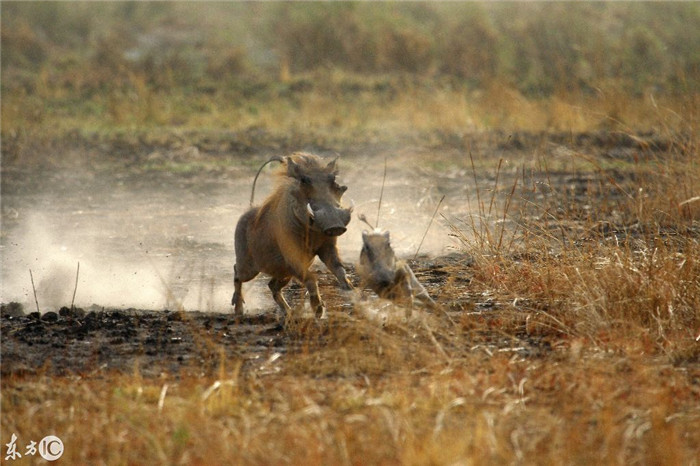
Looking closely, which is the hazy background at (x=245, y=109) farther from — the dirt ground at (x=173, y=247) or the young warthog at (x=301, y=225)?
the young warthog at (x=301, y=225)

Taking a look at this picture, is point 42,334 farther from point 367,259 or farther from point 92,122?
point 92,122

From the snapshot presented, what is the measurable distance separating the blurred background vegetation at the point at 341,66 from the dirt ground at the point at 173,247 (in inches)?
56.0

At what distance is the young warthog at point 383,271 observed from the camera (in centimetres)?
486

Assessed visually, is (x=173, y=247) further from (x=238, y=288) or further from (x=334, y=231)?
(x=334, y=231)

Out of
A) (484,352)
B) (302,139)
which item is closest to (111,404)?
(484,352)

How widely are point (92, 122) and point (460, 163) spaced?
5.07 m

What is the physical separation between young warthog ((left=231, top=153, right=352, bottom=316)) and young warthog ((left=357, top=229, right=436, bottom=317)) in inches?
14.4

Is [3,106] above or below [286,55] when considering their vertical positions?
below

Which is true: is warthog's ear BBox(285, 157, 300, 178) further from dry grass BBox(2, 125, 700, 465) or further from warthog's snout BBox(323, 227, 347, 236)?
dry grass BBox(2, 125, 700, 465)

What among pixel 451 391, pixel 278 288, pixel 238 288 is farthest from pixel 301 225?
pixel 451 391

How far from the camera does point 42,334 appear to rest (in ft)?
18.0

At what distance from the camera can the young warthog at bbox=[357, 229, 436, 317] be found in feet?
15.9

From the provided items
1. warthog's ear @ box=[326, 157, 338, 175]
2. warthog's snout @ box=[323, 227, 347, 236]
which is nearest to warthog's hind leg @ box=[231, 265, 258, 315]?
warthog's ear @ box=[326, 157, 338, 175]

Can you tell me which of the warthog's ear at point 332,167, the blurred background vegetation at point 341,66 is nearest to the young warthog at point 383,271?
the warthog's ear at point 332,167
